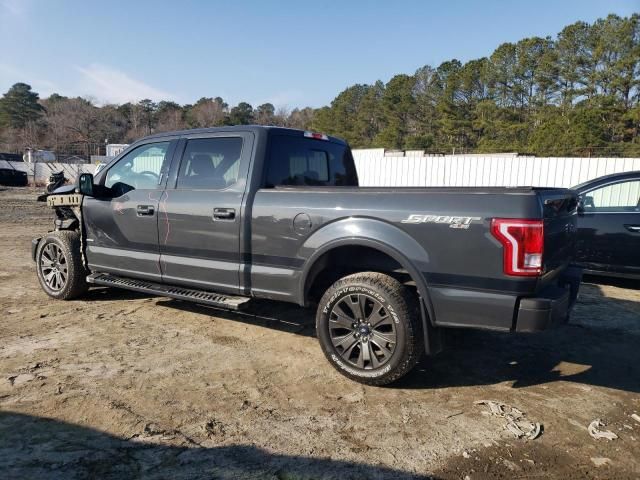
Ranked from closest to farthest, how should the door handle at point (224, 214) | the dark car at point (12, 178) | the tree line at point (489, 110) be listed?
the door handle at point (224, 214) < the dark car at point (12, 178) < the tree line at point (489, 110)

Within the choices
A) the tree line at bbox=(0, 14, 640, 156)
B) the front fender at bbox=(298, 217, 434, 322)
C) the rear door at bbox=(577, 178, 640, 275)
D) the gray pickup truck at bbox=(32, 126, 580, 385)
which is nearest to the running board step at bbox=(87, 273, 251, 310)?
the gray pickup truck at bbox=(32, 126, 580, 385)

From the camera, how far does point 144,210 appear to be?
16.3ft

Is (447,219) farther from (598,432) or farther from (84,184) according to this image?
(84,184)

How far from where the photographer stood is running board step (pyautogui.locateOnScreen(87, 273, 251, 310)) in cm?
438

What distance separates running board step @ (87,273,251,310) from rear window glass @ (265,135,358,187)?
1.06 meters

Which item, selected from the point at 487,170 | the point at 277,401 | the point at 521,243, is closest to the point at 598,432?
the point at 521,243

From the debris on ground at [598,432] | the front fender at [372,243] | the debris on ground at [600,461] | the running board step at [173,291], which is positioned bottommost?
the debris on ground at [600,461]

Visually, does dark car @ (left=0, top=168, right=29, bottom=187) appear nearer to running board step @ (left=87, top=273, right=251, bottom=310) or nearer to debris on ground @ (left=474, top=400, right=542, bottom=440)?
running board step @ (left=87, top=273, right=251, bottom=310)

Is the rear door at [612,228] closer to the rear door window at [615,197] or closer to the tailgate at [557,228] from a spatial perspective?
the rear door window at [615,197]

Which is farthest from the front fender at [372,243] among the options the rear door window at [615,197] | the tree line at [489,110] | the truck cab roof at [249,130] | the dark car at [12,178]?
the dark car at [12,178]

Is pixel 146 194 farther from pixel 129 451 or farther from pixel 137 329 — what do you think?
pixel 129 451

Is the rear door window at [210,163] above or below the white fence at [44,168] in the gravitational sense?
above

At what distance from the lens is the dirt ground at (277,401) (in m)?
2.78

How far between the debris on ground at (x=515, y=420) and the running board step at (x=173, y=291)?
2.11m
